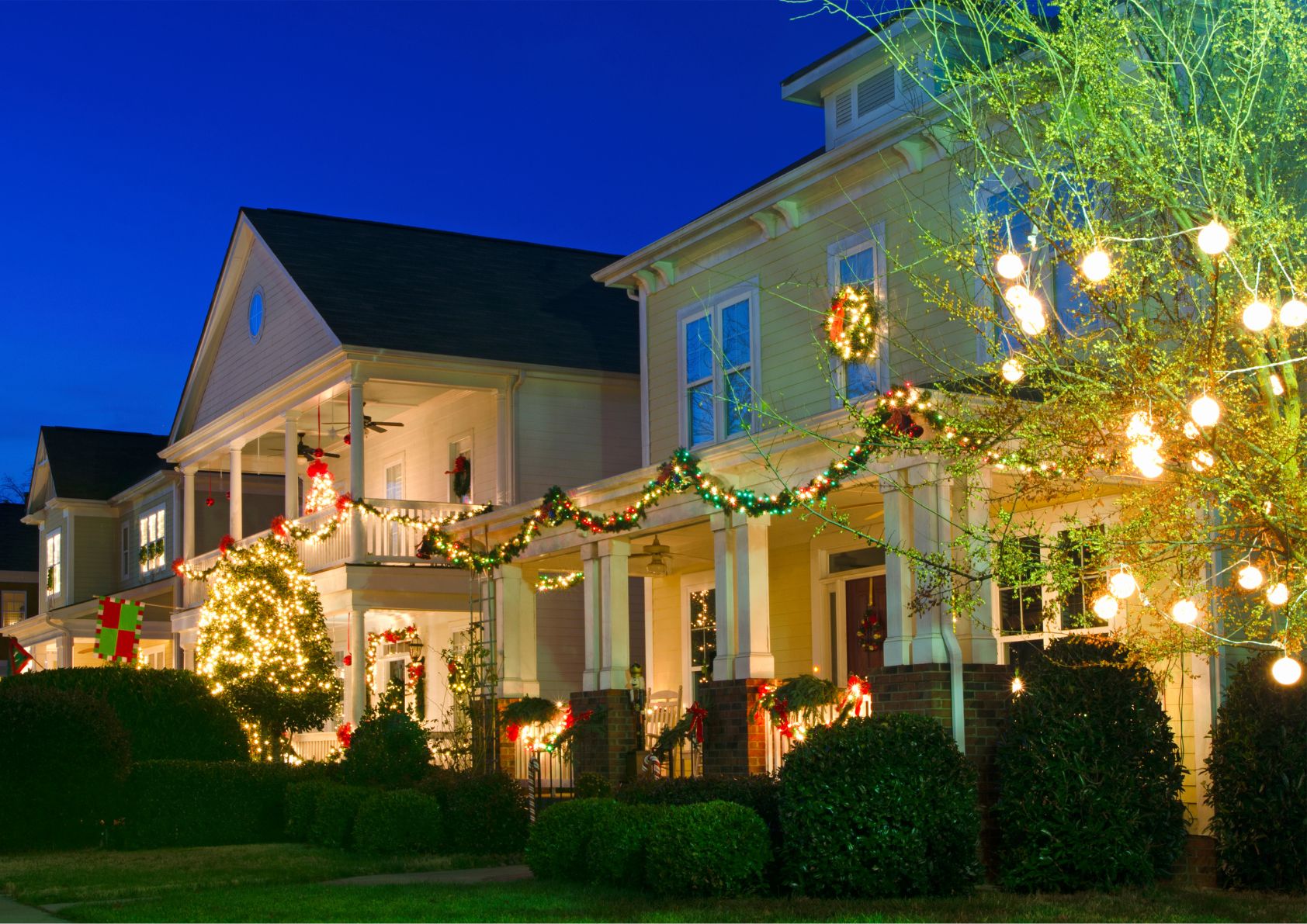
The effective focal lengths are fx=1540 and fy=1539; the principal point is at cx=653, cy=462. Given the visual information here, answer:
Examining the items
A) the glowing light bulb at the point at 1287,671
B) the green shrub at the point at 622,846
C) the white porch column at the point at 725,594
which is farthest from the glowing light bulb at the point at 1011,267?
the white porch column at the point at 725,594

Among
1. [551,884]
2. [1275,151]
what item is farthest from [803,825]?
[1275,151]

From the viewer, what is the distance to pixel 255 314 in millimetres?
26578

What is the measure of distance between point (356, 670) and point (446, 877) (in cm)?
963

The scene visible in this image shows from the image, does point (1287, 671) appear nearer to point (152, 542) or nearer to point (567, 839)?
point (567, 839)

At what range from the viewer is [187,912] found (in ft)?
35.4

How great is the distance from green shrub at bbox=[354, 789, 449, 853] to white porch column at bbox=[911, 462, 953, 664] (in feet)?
17.3

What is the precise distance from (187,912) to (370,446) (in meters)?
17.2

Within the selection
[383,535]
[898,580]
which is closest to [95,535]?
[383,535]

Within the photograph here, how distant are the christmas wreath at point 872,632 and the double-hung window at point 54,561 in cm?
2746

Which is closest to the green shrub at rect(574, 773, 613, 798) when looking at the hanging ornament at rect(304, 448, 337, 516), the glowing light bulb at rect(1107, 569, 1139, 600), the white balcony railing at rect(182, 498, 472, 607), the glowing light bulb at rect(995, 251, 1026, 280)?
the white balcony railing at rect(182, 498, 472, 607)

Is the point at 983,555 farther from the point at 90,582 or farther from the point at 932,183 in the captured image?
the point at 90,582

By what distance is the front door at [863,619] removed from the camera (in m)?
17.2

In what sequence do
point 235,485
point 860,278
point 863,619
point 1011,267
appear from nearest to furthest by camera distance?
point 1011,267
point 860,278
point 863,619
point 235,485

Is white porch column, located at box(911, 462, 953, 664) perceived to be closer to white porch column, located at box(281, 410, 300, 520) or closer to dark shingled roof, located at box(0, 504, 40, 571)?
white porch column, located at box(281, 410, 300, 520)
